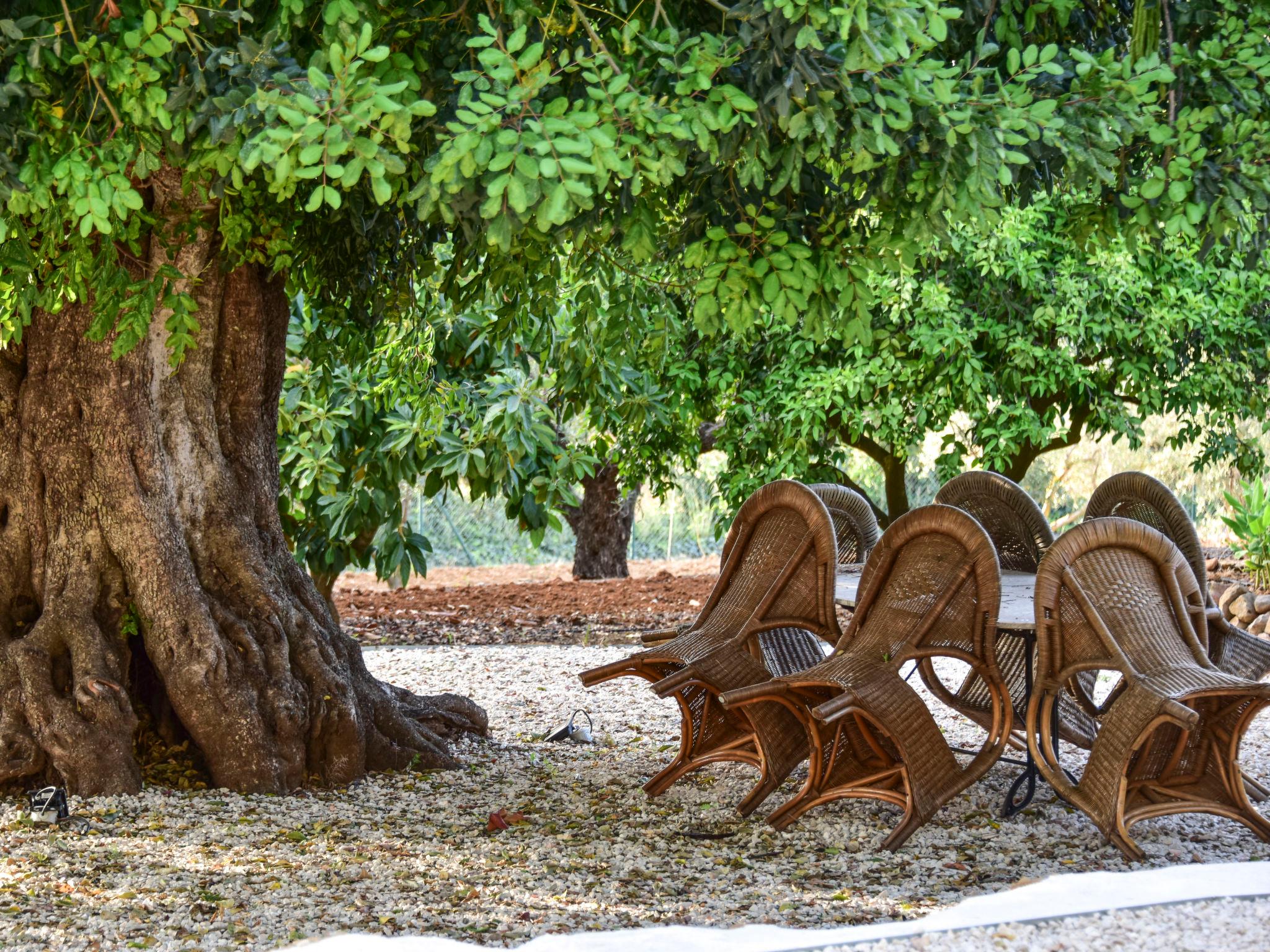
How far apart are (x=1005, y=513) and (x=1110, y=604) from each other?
1772 millimetres

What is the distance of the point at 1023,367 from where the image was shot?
29.1 ft

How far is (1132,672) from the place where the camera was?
12.6ft

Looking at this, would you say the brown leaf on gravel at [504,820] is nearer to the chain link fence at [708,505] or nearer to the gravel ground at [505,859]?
the gravel ground at [505,859]

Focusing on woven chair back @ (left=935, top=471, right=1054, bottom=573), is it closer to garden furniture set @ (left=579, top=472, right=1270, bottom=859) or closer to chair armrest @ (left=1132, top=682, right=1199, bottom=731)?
garden furniture set @ (left=579, top=472, right=1270, bottom=859)

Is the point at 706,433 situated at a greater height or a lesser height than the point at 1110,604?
greater

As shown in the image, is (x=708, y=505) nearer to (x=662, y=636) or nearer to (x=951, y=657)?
(x=662, y=636)

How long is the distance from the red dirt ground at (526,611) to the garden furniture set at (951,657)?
475cm

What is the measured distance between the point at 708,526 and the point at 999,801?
19.5m

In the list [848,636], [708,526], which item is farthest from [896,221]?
[708,526]

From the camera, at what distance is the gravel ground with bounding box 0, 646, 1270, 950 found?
3.35 metres

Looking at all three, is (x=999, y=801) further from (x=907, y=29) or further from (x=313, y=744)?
(x=907, y=29)

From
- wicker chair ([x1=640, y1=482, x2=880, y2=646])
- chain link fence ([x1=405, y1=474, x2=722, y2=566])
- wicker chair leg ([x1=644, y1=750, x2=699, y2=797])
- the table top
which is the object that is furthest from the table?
chain link fence ([x1=405, y1=474, x2=722, y2=566])

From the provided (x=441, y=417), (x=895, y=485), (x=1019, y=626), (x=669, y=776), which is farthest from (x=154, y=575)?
(x=895, y=485)

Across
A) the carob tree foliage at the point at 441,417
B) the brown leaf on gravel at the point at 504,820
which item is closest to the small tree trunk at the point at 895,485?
the carob tree foliage at the point at 441,417
